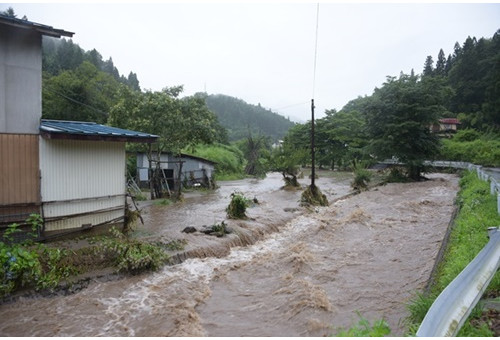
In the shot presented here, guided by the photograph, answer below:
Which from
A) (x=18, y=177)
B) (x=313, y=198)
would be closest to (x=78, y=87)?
(x=313, y=198)

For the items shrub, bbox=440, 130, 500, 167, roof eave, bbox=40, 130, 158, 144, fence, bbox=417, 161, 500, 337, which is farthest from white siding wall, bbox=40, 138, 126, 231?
shrub, bbox=440, 130, 500, 167

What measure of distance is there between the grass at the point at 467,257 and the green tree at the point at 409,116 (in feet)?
54.0

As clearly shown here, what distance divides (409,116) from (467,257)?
83.0ft

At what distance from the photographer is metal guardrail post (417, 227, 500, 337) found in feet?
11.0

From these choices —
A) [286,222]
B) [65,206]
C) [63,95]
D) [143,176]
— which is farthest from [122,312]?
[63,95]

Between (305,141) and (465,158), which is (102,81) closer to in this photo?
(305,141)

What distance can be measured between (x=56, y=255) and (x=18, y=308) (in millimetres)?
1375

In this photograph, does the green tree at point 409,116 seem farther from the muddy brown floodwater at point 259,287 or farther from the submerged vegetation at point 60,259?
the submerged vegetation at point 60,259

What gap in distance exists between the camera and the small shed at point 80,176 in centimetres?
898

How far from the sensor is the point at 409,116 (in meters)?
29.8

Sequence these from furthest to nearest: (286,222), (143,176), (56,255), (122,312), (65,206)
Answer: (143,176)
(286,222)
(65,206)
(56,255)
(122,312)

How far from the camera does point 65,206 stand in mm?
9391

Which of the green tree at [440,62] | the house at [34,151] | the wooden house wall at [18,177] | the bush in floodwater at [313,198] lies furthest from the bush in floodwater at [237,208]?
the green tree at [440,62]

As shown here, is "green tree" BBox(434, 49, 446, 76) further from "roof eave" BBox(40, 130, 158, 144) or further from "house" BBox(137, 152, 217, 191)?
"roof eave" BBox(40, 130, 158, 144)
